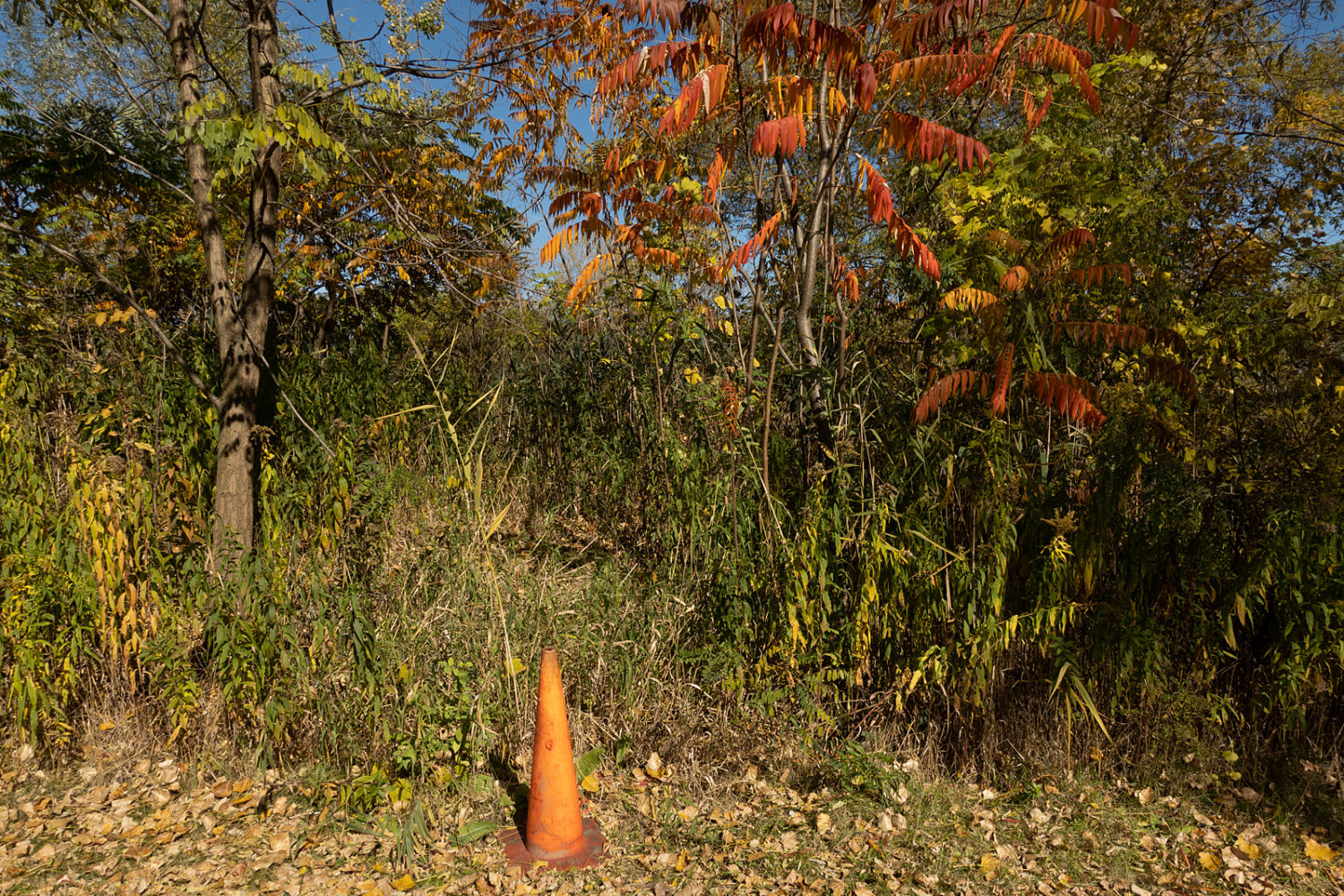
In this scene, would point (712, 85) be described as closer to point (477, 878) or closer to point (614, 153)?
point (614, 153)

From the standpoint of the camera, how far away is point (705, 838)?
326cm

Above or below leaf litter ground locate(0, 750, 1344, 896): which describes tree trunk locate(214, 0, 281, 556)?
above

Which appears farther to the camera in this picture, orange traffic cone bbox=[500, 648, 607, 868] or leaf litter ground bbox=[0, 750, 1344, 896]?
orange traffic cone bbox=[500, 648, 607, 868]

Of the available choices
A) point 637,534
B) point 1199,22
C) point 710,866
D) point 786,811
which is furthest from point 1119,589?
point 1199,22

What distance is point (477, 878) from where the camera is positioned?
118 inches

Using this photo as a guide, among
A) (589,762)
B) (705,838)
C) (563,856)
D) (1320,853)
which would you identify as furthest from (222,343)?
(1320,853)

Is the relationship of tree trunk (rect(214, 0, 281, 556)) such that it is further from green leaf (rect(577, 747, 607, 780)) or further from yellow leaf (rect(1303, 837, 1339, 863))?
yellow leaf (rect(1303, 837, 1339, 863))

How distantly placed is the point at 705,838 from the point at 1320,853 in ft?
8.52

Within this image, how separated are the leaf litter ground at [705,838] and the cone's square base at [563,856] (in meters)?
0.05

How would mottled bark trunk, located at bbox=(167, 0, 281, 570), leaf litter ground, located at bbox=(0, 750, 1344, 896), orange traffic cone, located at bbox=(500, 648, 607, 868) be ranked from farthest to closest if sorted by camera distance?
mottled bark trunk, located at bbox=(167, 0, 281, 570)
orange traffic cone, located at bbox=(500, 648, 607, 868)
leaf litter ground, located at bbox=(0, 750, 1344, 896)

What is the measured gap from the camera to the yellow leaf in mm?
3189

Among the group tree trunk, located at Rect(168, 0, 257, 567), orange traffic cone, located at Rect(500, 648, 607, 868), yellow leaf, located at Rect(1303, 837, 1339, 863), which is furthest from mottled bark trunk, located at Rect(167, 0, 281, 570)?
yellow leaf, located at Rect(1303, 837, 1339, 863)

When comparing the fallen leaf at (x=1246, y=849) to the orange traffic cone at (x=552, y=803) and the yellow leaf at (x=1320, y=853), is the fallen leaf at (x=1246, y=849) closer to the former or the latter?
the yellow leaf at (x=1320, y=853)

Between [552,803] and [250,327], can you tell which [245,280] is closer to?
[250,327]
